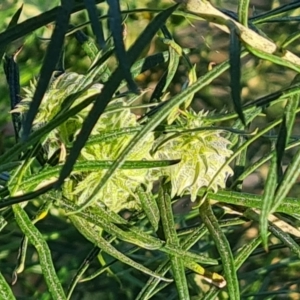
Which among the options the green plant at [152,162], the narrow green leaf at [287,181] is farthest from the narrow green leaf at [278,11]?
the narrow green leaf at [287,181]

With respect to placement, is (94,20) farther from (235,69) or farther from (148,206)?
(148,206)

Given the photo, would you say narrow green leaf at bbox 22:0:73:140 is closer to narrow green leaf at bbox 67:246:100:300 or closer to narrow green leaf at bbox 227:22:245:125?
narrow green leaf at bbox 227:22:245:125

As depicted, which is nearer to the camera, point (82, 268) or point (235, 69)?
point (235, 69)

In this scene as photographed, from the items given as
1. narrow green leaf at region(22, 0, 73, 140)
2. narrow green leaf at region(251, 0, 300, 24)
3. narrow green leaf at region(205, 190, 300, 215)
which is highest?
narrow green leaf at region(251, 0, 300, 24)

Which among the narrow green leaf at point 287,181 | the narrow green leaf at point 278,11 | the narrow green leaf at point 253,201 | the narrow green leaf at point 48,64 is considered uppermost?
the narrow green leaf at point 278,11

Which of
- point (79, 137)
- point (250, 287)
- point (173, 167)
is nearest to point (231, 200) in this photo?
point (173, 167)

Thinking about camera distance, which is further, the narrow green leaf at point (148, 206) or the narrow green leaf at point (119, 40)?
the narrow green leaf at point (148, 206)

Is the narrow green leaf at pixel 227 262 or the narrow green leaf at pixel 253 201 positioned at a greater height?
the narrow green leaf at pixel 253 201

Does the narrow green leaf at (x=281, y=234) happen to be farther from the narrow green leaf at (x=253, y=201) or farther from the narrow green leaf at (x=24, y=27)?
the narrow green leaf at (x=24, y=27)

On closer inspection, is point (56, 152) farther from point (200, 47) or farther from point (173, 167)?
point (200, 47)

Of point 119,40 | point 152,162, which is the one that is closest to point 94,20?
point 119,40

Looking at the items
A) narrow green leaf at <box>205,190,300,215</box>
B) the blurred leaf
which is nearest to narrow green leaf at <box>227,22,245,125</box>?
the blurred leaf
